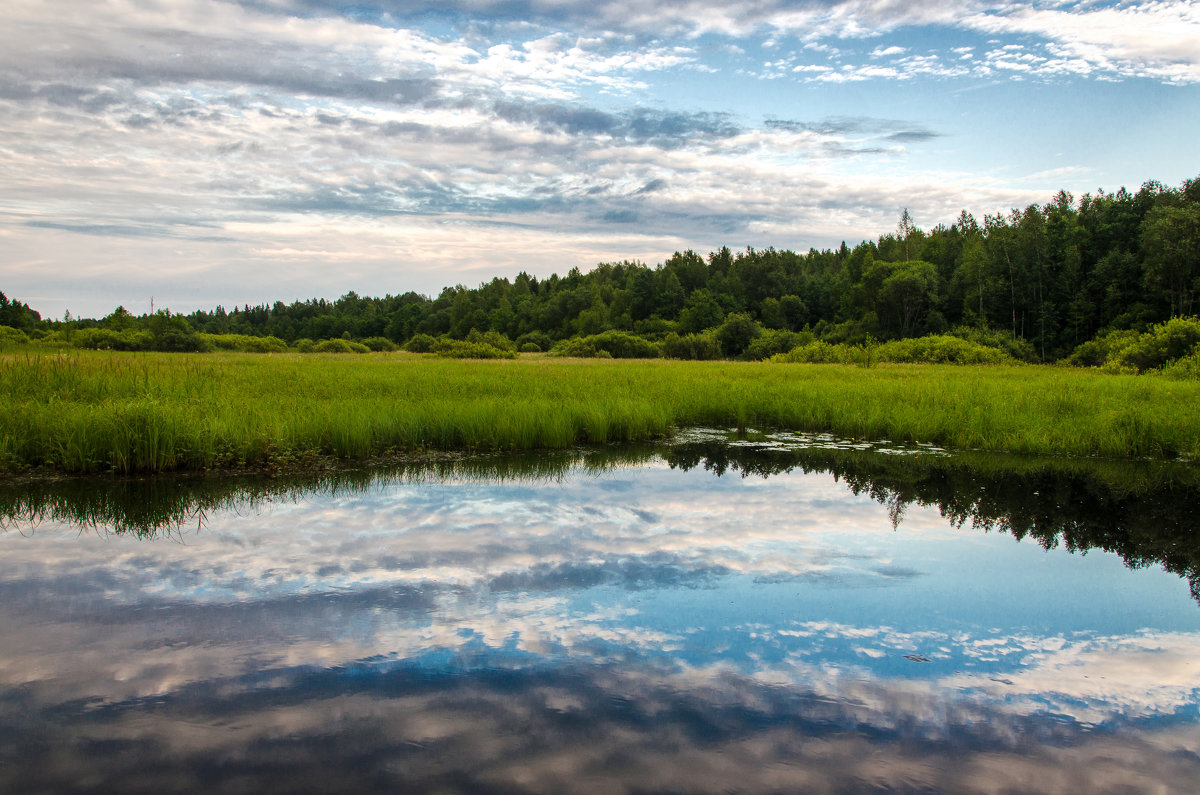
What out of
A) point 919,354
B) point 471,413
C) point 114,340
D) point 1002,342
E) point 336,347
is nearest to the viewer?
point 471,413

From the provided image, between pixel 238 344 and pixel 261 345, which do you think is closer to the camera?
pixel 238 344

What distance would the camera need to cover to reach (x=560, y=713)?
3434 millimetres

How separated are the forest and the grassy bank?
26.9 metres

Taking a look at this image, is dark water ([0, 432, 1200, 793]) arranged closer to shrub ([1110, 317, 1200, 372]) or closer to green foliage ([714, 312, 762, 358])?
shrub ([1110, 317, 1200, 372])

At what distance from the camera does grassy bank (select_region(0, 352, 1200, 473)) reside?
356 inches

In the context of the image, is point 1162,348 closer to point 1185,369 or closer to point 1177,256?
point 1185,369

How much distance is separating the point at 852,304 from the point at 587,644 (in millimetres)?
82037

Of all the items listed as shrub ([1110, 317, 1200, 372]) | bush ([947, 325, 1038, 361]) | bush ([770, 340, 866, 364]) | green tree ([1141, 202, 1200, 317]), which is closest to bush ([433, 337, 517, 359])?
bush ([770, 340, 866, 364])

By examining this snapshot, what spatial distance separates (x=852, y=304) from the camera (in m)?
79.8

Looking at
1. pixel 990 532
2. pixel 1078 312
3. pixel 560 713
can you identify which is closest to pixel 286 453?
pixel 560 713

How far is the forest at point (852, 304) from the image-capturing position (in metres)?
50.8

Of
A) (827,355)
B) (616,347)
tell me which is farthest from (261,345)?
(827,355)

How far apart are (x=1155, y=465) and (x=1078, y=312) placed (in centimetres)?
5940

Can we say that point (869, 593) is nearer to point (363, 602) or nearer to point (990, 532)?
point (990, 532)
